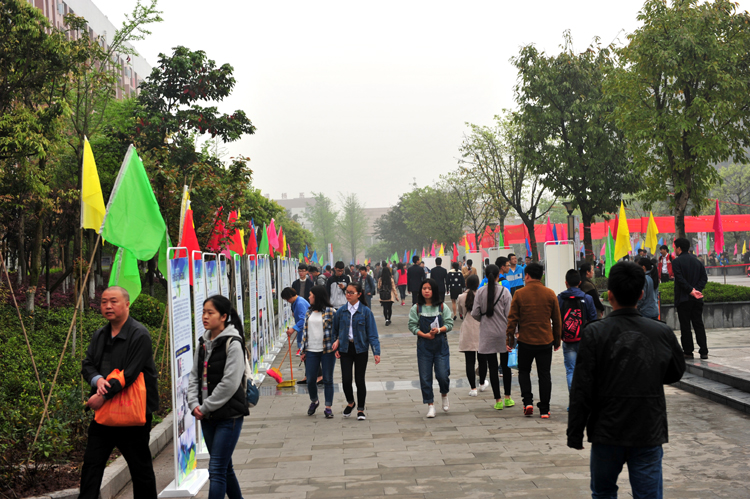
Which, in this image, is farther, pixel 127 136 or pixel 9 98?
pixel 127 136

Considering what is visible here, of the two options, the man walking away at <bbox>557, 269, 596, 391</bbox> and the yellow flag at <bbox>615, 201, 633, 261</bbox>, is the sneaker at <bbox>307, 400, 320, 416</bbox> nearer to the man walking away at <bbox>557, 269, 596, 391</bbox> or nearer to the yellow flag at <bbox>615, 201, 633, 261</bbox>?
the man walking away at <bbox>557, 269, 596, 391</bbox>

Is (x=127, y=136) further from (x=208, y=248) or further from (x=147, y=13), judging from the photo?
(x=208, y=248)

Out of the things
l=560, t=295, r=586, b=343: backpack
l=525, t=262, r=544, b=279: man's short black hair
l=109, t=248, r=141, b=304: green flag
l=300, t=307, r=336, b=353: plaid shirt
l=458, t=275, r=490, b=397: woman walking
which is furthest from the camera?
l=458, t=275, r=490, b=397: woman walking

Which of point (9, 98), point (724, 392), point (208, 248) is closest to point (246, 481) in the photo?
point (724, 392)

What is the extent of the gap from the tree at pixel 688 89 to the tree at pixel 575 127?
5.99 metres

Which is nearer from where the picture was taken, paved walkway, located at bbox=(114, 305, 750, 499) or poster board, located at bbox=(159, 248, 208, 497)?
paved walkway, located at bbox=(114, 305, 750, 499)

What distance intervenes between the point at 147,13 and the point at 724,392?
51.6ft

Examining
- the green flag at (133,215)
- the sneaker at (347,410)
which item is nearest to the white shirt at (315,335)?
the sneaker at (347,410)

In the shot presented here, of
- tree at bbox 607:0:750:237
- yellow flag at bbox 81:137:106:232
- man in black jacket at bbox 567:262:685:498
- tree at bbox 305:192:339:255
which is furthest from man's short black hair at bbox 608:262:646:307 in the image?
tree at bbox 305:192:339:255

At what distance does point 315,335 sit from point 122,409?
4.65 m

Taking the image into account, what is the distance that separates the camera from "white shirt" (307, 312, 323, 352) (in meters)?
9.11

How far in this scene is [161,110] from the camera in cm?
1978

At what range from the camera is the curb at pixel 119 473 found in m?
5.48

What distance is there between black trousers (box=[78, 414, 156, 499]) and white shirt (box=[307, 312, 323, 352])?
4.37 m
